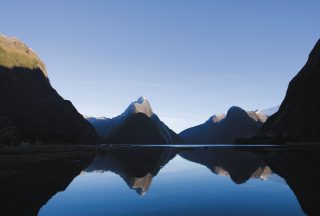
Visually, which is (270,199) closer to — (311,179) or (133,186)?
(311,179)

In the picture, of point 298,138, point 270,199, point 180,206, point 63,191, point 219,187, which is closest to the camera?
point 180,206

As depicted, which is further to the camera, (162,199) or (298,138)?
(298,138)

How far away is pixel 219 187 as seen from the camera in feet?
115

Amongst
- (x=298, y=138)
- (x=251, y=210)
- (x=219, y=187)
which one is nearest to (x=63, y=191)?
(x=219, y=187)

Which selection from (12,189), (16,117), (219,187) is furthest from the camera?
(16,117)

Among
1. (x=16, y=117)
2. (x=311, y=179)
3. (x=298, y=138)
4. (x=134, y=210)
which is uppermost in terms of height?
(x=16, y=117)

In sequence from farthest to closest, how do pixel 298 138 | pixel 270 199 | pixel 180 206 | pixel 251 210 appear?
pixel 298 138 < pixel 270 199 < pixel 180 206 < pixel 251 210

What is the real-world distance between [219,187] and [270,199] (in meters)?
9.23

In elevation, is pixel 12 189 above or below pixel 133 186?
above

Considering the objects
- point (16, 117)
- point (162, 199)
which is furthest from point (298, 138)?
point (162, 199)

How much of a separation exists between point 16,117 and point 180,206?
630 feet

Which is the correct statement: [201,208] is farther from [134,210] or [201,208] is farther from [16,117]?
[16,117]

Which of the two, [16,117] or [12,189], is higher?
[16,117]

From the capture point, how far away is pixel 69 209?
23203 millimetres
